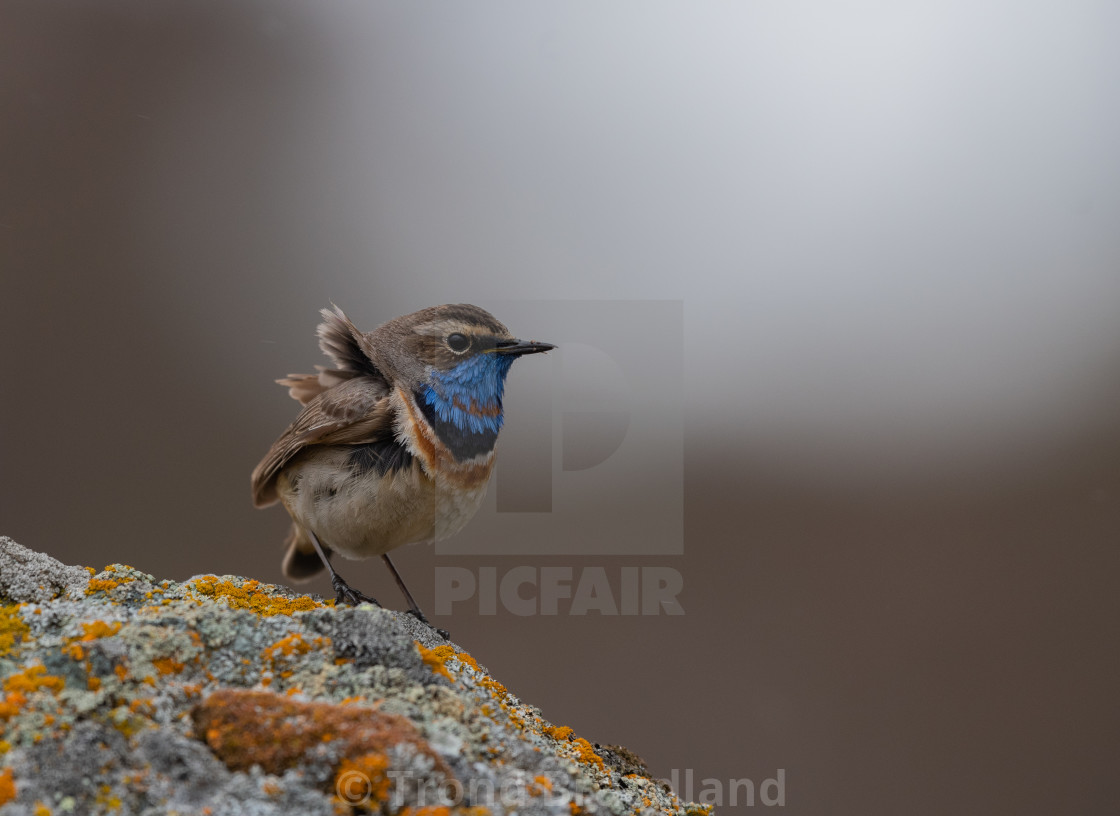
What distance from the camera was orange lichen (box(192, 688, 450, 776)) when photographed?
1780mm

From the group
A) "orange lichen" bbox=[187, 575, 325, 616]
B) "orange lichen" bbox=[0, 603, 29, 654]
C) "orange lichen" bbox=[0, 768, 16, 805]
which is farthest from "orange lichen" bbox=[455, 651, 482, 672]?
"orange lichen" bbox=[0, 768, 16, 805]

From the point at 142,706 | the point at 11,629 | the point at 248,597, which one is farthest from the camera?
the point at 248,597

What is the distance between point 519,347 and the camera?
398 cm

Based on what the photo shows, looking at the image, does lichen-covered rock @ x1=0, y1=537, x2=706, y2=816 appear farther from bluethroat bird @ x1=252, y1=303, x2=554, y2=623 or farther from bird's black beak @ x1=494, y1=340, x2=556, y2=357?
bird's black beak @ x1=494, y1=340, x2=556, y2=357

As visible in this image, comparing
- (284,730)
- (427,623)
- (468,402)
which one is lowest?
(284,730)

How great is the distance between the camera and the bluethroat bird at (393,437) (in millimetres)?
3609

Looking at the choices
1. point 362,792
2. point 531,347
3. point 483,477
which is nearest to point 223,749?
point 362,792

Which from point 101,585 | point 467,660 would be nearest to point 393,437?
point 467,660

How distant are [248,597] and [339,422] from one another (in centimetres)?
89

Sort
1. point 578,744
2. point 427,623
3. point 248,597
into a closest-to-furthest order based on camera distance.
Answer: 1. point 578,744
2. point 248,597
3. point 427,623

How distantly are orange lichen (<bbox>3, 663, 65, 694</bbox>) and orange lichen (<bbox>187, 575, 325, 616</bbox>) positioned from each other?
42.4 inches

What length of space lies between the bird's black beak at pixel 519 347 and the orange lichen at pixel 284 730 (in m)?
2.27

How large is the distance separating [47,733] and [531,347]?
8.59 feet

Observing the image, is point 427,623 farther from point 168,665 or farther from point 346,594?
point 168,665
